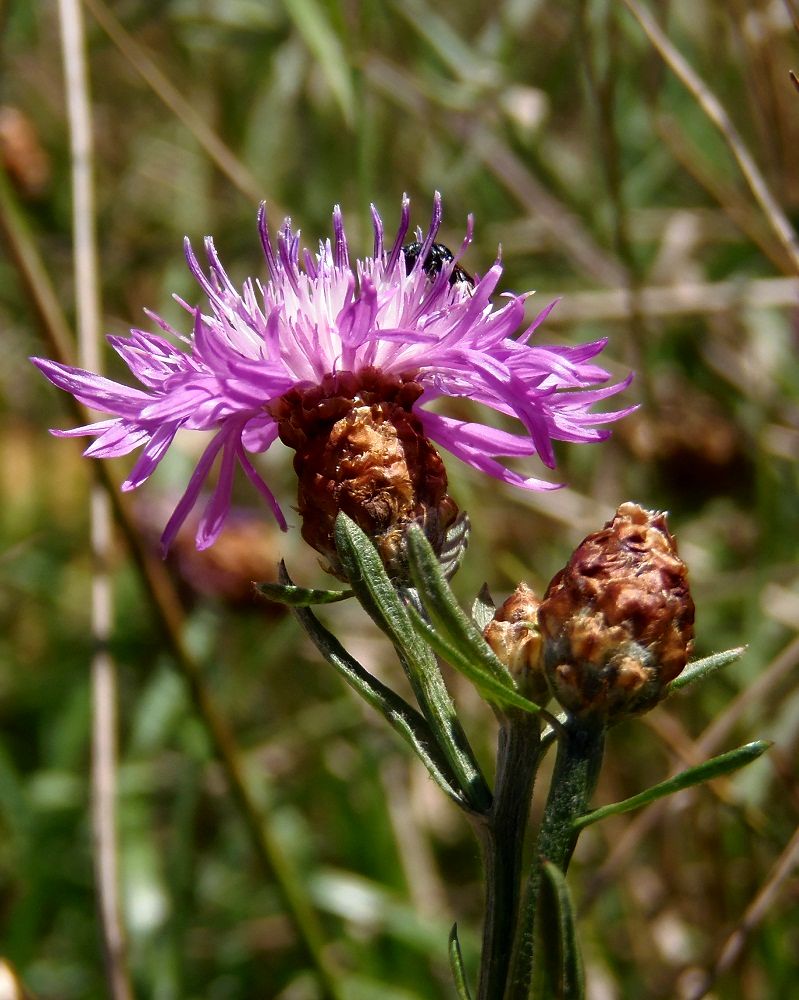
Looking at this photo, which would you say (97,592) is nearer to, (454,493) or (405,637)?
(454,493)


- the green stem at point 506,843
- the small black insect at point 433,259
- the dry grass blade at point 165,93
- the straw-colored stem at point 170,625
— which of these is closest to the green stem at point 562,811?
the green stem at point 506,843

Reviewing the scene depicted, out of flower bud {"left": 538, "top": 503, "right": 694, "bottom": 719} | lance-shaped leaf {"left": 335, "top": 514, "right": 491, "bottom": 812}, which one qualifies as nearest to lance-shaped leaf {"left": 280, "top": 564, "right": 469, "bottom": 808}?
lance-shaped leaf {"left": 335, "top": 514, "right": 491, "bottom": 812}

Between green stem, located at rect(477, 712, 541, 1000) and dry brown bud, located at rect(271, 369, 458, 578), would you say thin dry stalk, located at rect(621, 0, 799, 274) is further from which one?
green stem, located at rect(477, 712, 541, 1000)

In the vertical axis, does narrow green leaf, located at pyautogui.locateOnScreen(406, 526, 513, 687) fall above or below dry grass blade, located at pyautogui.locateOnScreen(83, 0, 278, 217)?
below

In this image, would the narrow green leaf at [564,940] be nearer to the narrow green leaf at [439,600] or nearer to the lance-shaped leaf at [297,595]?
the narrow green leaf at [439,600]

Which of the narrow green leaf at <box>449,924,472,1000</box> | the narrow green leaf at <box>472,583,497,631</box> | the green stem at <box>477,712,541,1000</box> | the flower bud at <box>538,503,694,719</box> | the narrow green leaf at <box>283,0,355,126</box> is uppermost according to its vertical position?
the narrow green leaf at <box>283,0,355,126</box>
